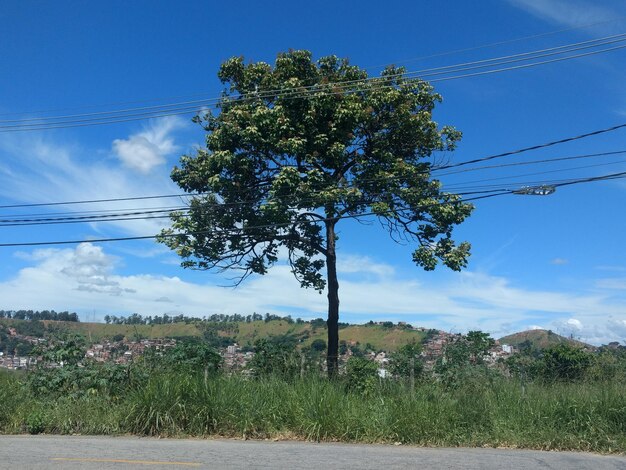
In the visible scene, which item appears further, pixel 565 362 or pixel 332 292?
pixel 332 292

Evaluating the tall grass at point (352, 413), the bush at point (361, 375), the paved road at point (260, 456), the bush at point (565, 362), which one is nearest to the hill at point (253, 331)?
the bush at point (361, 375)

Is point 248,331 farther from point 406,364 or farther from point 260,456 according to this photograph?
point 260,456

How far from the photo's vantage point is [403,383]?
12422mm

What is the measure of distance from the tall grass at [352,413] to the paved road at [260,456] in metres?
0.57

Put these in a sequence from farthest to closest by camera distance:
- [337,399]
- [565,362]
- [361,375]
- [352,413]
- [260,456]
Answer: [565,362], [361,375], [337,399], [352,413], [260,456]

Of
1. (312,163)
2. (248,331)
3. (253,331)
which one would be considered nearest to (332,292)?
(312,163)

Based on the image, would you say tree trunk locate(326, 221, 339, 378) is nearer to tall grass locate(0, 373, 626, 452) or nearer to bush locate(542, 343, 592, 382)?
tall grass locate(0, 373, 626, 452)

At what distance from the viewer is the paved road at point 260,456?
8.45 meters

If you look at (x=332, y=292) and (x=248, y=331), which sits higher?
(x=332, y=292)

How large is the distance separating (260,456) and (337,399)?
2536 mm

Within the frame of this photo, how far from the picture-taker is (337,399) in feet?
36.9

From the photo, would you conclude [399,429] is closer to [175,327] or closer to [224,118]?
[224,118]

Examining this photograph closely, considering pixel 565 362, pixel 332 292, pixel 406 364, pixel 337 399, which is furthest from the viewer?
pixel 332 292

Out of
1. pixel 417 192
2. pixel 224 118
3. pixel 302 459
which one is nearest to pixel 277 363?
pixel 302 459
